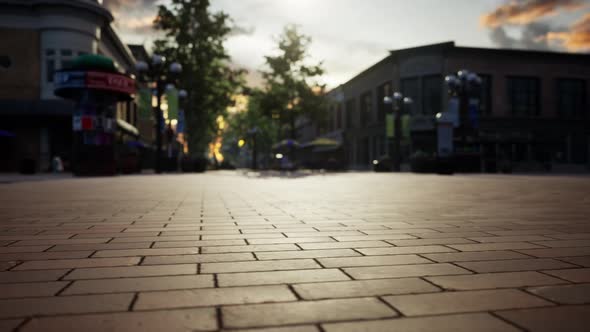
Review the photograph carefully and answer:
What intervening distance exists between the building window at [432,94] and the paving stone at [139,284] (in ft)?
119

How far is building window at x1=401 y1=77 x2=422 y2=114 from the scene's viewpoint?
36.7 meters

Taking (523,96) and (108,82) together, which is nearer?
(108,82)

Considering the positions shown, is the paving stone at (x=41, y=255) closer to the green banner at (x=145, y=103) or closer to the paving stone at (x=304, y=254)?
the paving stone at (x=304, y=254)

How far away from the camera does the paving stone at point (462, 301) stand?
180 centimetres

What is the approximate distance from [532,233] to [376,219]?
5.05 feet

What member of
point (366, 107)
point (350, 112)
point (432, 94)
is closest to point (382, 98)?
point (366, 107)

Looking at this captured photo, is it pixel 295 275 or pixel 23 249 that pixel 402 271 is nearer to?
pixel 295 275

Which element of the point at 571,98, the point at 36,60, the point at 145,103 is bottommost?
the point at 145,103

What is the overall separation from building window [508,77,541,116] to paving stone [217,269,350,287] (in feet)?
127

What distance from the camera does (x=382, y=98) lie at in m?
41.1

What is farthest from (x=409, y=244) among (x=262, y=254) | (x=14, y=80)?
(x=14, y=80)

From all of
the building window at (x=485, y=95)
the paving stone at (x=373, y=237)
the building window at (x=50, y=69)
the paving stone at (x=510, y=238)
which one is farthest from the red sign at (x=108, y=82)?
the building window at (x=485, y=95)

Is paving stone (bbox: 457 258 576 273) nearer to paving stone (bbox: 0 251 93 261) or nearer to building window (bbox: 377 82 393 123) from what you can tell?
paving stone (bbox: 0 251 93 261)

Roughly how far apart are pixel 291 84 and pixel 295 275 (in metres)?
35.8
